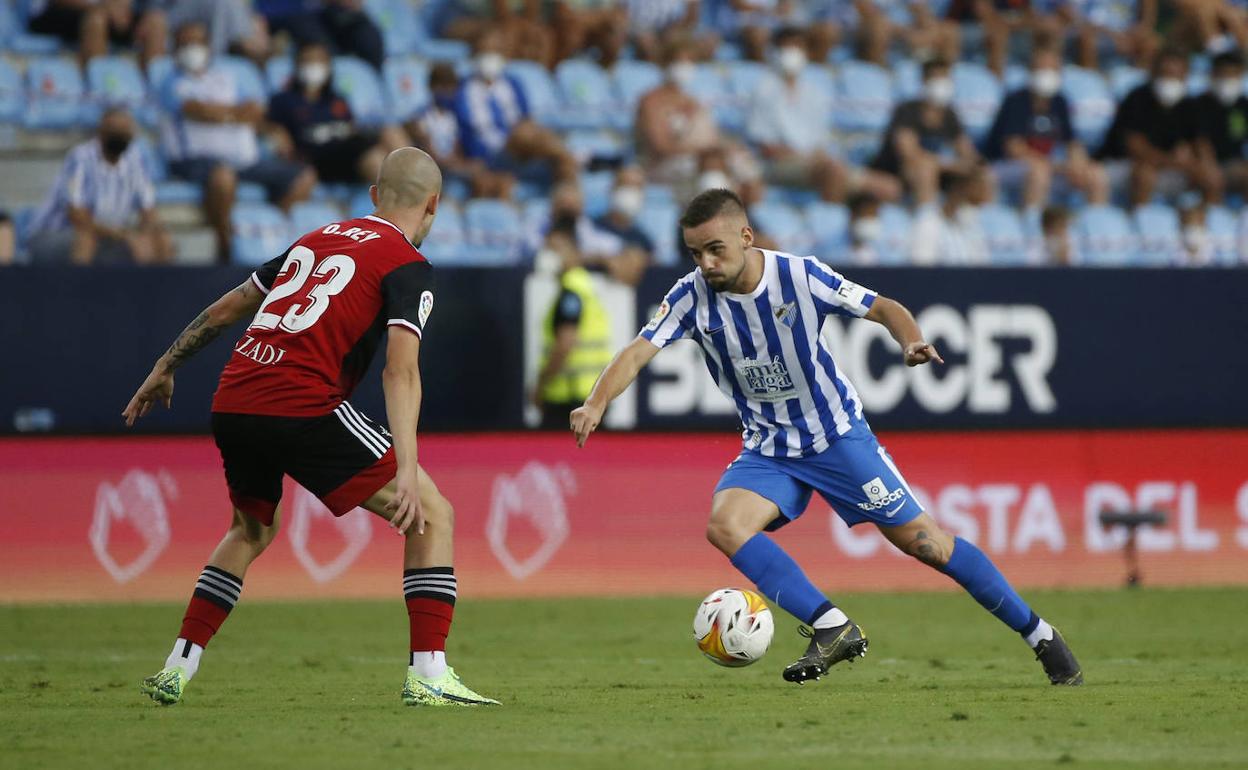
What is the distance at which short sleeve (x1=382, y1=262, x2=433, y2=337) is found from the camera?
261 inches

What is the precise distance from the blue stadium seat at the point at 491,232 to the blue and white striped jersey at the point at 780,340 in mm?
6756

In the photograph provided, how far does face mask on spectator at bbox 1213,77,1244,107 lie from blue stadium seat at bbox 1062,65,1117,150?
3.75ft

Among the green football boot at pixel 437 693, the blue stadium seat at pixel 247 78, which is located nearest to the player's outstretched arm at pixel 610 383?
the green football boot at pixel 437 693

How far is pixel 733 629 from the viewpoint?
7.36 metres

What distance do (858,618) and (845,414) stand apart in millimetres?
3576

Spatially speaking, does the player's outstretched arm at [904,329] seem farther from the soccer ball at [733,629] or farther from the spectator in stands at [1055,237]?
the spectator in stands at [1055,237]

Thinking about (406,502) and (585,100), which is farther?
(585,100)

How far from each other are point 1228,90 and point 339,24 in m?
8.37

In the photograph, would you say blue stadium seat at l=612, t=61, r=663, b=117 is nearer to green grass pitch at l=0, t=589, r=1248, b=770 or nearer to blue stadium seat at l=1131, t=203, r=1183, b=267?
blue stadium seat at l=1131, t=203, r=1183, b=267

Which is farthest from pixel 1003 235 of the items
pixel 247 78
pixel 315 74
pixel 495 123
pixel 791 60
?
pixel 247 78

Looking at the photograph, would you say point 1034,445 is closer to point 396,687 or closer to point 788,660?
point 788,660

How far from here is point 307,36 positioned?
15562mm

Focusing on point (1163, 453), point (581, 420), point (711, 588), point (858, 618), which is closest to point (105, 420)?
point (711, 588)

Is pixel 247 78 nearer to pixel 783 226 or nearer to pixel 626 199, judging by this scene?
pixel 626 199
